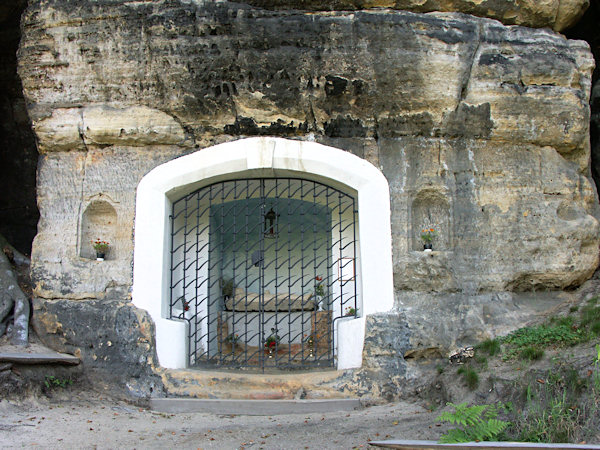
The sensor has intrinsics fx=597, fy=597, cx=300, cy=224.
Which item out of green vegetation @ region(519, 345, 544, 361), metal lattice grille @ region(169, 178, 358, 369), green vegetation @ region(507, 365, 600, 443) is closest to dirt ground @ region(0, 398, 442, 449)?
green vegetation @ region(507, 365, 600, 443)

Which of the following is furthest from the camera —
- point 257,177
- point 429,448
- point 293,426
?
point 257,177

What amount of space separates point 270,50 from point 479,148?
241cm

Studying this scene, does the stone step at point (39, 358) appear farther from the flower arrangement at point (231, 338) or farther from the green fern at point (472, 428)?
the green fern at point (472, 428)

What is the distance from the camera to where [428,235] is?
6066 mm

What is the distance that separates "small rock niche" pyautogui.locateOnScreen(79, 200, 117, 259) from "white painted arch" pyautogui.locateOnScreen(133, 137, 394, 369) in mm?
416

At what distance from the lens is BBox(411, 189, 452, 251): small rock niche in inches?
242

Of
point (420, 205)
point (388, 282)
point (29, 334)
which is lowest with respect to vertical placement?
point (29, 334)

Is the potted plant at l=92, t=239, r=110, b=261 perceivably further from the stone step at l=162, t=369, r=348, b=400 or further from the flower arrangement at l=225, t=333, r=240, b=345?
the flower arrangement at l=225, t=333, r=240, b=345

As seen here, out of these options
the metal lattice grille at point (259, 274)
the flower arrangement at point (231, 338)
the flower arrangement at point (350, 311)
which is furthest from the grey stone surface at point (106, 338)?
the flower arrangement at point (350, 311)

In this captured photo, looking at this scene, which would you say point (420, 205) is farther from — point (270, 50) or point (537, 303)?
point (270, 50)

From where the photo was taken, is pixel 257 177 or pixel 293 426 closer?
pixel 293 426

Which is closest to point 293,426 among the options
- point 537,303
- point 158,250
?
point 158,250

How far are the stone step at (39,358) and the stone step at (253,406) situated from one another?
949 millimetres

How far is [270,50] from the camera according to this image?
6184 millimetres
